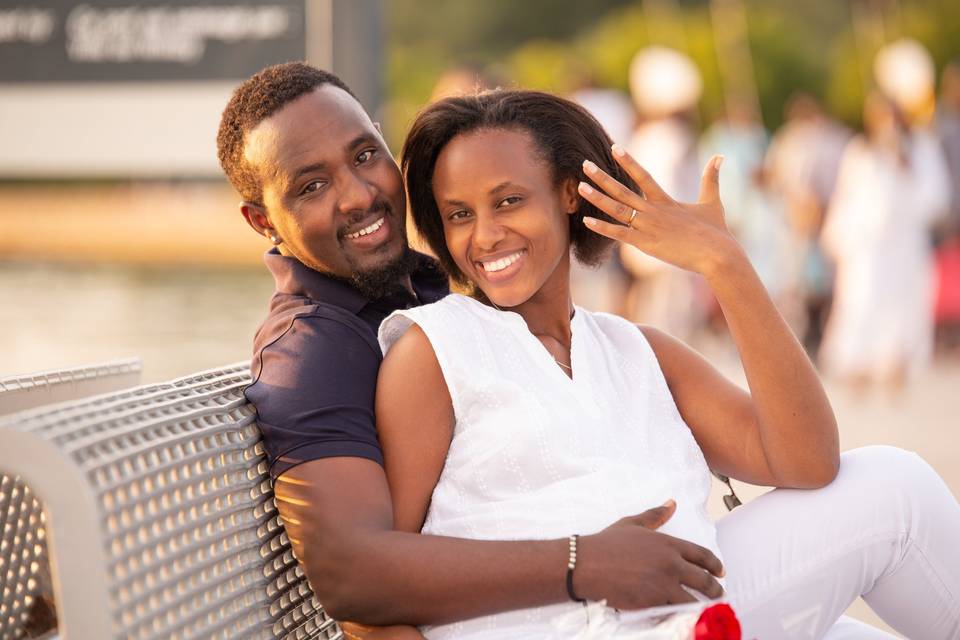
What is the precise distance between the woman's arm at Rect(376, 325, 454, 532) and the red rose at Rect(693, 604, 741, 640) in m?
0.57

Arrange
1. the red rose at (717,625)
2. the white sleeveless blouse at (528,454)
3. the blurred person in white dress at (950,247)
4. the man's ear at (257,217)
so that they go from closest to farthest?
the red rose at (717,625), the white sleeveless blouse at (528,454), the man's ear at (257,217), the blurred person in white dress at (950,247)

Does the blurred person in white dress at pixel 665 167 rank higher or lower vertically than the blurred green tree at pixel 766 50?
lower

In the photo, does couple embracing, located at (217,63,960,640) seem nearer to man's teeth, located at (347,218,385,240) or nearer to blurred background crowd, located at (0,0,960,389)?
man's teeth, located at (347,218,385,240)

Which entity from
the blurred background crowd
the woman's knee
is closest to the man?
the woman's knee

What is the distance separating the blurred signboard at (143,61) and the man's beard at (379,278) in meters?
2.12

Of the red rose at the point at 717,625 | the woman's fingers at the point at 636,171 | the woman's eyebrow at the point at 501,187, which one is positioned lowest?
the red rose at the point at 717,625

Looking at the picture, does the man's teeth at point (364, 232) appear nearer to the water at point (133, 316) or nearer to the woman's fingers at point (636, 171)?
the woman's fingers at point (636, 171)

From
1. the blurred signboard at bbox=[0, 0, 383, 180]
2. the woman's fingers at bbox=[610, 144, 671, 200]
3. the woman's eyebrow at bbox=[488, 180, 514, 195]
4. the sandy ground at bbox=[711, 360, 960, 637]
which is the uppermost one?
the blurred signboard at bbox=[0, 0, 383, 180]

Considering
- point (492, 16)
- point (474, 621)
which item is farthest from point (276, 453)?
point (492, 16)

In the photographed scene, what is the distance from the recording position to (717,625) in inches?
81.6

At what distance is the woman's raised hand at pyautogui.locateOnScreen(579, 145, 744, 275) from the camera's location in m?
2.53

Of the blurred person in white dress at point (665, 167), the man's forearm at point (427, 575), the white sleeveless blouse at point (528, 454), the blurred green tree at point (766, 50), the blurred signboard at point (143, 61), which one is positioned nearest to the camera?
the man's forearm at point (427, 575)

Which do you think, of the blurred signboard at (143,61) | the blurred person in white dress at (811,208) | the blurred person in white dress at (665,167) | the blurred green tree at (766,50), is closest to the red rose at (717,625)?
the blurred signboard at (143,61)

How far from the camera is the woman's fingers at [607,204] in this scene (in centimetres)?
253
